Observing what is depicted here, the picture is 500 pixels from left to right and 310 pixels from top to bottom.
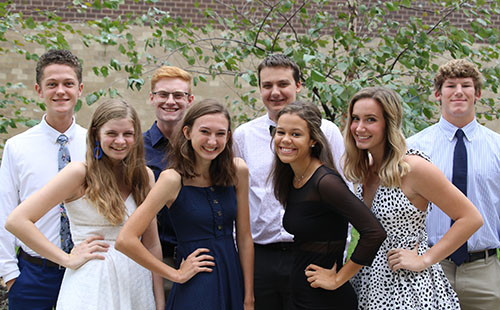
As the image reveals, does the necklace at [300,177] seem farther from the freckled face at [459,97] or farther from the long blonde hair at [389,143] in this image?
the freckled face at [459,97]

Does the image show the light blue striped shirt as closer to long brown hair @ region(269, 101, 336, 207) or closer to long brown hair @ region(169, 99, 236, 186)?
long brown hair @ region(269, 101, 336, 207)

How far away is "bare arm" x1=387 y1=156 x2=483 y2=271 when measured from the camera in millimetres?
2646

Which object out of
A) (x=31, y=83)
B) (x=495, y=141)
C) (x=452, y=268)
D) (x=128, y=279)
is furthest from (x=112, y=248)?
(x=31, y=83)

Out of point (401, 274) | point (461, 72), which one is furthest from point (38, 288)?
point (461, 72)

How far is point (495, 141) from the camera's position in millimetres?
3609

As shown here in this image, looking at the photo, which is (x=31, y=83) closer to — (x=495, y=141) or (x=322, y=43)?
(x=322, y=43)

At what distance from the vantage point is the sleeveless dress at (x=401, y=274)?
268 cm

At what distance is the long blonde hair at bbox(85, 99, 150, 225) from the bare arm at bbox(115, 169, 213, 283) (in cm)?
23

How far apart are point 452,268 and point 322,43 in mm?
2712

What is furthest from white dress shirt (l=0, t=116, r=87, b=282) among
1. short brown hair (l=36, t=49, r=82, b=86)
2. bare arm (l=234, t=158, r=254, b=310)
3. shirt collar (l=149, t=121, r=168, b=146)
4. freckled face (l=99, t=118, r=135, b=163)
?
bare arm (l=234, t=158, r=254, b=310)

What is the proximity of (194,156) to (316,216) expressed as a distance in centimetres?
81

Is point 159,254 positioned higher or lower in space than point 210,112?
lower

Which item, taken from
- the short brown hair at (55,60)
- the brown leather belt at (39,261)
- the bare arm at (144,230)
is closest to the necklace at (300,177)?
the bare arm at (144,230)

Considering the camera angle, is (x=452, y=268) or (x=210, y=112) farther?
(x=452, y=268)
